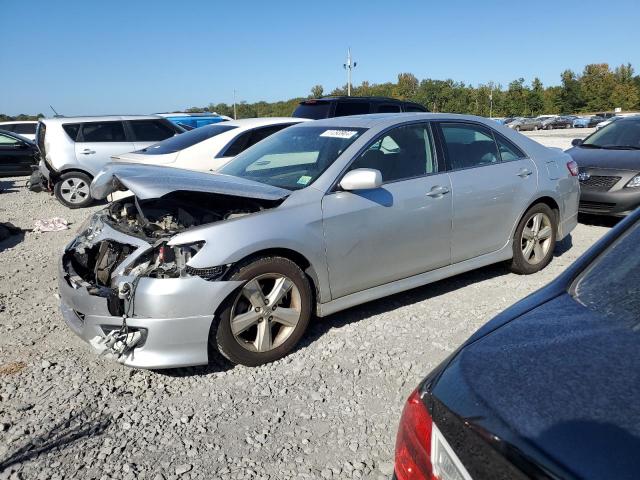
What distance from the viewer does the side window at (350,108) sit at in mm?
9836

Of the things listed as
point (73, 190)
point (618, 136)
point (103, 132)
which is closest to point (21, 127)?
point (103, 132)

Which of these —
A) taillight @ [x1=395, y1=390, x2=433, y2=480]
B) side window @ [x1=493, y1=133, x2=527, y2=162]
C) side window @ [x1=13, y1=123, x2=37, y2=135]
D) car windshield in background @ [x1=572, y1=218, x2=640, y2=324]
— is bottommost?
taillight @ [x1=395, y1=390, x2=433, y2=480]

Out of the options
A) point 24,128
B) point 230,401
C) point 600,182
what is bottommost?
point 230,401

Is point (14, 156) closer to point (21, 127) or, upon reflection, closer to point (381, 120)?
point (21, 127)

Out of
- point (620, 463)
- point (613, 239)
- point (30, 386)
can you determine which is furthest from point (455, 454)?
point (30, 386)

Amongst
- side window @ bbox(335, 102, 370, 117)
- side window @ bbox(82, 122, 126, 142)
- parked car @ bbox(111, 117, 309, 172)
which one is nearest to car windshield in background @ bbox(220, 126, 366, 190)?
parked car @ bbox(111, 117, 309, 172)

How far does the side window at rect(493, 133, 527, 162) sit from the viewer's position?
4.92 metres

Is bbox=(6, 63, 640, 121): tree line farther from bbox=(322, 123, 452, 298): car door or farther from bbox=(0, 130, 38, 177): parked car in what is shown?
bbox=(322, 123, 452, 298): car door

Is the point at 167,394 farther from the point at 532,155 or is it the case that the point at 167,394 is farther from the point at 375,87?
the point at 375,87

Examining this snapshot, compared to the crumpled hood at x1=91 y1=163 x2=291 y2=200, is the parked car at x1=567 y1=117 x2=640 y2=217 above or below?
below

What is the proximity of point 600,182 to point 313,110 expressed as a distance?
534cm

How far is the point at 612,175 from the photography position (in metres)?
7.18

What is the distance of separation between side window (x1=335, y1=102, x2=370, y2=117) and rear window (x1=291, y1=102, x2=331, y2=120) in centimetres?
21

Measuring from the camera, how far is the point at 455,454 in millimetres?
1378
